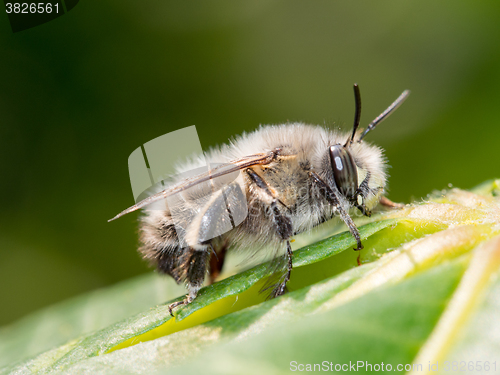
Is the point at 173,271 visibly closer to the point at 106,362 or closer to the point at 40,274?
the point at 106,362

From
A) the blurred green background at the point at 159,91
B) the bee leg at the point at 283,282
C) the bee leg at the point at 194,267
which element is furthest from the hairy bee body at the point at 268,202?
the blurred green background at the point at 159,91

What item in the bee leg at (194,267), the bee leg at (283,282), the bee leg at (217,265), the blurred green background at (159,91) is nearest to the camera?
the bee leg at (283,282)

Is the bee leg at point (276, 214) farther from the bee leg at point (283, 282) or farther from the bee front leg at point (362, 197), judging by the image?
the bee front leg at point (362, 197)

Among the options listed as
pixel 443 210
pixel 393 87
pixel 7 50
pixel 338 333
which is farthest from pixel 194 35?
pixel 338 333

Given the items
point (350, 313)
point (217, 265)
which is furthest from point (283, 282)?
point (217, 265)

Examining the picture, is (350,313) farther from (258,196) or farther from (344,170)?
(344,170)
